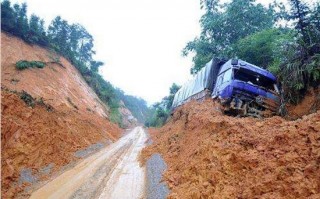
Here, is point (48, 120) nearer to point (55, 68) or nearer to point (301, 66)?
point (301, 66)

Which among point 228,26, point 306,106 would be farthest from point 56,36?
point 306,106

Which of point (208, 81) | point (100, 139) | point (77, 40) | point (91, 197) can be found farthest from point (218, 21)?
point (77, 40)

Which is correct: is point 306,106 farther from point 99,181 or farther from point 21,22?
point 21,22

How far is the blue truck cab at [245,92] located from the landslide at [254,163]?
7.36ft

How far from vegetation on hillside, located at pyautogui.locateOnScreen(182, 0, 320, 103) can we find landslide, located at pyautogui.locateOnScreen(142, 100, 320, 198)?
440cm

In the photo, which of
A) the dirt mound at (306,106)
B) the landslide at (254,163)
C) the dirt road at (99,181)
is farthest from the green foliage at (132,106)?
the landslide at (254,163)

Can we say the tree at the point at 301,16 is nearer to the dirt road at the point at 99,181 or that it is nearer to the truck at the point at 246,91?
the truck at the point at 246,91

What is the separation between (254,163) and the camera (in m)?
6.05

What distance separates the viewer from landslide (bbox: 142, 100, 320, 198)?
197 inches

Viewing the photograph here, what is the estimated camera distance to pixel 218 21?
2516 centimetres

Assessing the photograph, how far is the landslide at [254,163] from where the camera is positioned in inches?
197

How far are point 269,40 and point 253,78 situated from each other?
265 inches

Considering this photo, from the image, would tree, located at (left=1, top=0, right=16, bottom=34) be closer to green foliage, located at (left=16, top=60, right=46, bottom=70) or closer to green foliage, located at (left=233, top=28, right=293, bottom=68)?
green foliage, located at (left=16, top=60, right=46, bottom=70)

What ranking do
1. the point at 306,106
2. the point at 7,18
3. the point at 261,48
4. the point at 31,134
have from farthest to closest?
the point at 7,18 → the point at 261,48 → the point at 31,134 → the point at 306,106
